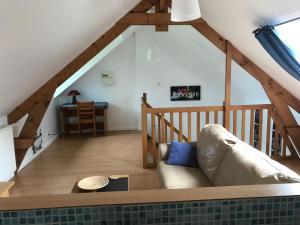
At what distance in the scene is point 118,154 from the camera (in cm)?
462

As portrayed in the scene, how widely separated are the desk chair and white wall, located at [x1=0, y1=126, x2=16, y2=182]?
229 centimetres

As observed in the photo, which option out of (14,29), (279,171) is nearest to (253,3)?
(279,171)

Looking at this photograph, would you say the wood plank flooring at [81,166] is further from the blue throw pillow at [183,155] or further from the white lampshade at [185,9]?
the white lampshade at [185,9]

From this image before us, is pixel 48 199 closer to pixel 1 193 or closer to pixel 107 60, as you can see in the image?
pixel 1 193

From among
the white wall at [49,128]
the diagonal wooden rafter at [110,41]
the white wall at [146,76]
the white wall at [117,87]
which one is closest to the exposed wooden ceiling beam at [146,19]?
the diagonal wooden rafter at [110,41]

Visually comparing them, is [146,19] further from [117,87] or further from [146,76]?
[117,87]

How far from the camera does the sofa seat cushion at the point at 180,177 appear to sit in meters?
2.46

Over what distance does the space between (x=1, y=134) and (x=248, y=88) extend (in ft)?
16.1

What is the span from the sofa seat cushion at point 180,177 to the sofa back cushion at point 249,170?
0.21 m

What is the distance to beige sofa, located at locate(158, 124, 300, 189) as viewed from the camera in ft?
5.81

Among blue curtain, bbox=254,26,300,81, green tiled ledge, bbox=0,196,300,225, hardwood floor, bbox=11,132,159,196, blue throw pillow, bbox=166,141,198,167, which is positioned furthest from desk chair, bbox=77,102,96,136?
green tiled ledge, bbox=0,196,300,225

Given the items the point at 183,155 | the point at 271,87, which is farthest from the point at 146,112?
the point at 271,87

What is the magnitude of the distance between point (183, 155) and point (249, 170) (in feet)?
3.82

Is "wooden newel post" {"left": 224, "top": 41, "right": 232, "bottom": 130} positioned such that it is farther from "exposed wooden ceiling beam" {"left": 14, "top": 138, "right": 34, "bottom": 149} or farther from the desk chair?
the desk chair
